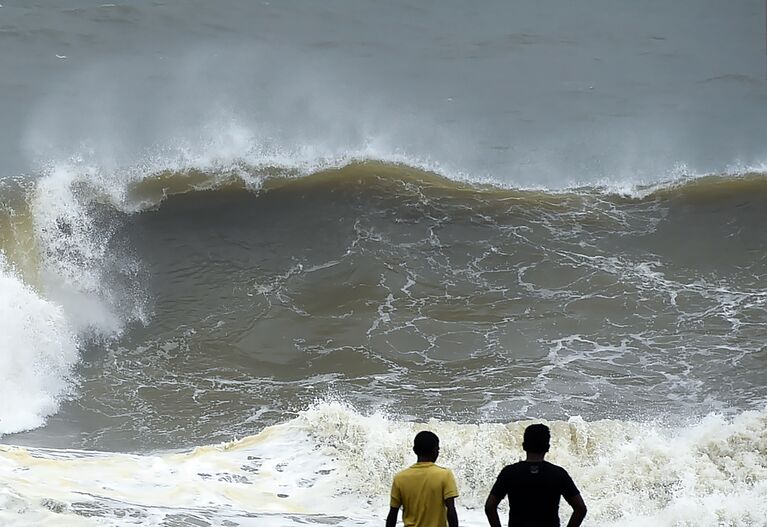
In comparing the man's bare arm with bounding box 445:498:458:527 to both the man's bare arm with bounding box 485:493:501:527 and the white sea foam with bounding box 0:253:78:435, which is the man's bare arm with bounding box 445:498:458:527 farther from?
the white sea foam with bounding box 0:253:78:435

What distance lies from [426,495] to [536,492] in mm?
510

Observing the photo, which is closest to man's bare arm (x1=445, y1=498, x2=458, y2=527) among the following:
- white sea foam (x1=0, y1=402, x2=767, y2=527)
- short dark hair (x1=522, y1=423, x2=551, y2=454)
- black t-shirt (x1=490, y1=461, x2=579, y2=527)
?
black t-shirt (x1=490, y1=461, x2=579, y2=527)

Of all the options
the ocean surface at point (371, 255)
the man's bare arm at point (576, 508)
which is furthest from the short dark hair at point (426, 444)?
the ocean surface at point (371, 255)

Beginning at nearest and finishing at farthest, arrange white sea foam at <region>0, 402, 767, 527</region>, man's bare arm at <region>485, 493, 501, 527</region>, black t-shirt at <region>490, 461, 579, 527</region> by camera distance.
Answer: black t-shirt at <region>490, 461, 579, 527</region>, man's bare arm at <region>485, 493, 501, 527</region>, white sea foam at <region>0, 402, 767, 527</region>

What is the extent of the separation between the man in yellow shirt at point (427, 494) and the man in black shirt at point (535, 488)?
25 cm

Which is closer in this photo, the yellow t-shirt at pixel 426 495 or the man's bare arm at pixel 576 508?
the man's bare arm at pixel 576 508

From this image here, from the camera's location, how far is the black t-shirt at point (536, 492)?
4.79m

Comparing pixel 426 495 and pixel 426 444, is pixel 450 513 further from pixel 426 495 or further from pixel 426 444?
pixel 426 444

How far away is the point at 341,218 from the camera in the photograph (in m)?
16.1

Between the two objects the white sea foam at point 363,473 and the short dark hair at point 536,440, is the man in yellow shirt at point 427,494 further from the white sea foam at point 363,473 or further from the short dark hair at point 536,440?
the white sea foam at point 363,473

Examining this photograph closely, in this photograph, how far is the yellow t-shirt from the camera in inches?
194

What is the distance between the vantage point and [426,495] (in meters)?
4.94

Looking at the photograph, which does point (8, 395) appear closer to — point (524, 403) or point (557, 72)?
point (524, 403)

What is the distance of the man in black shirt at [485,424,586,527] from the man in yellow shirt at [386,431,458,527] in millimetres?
254
